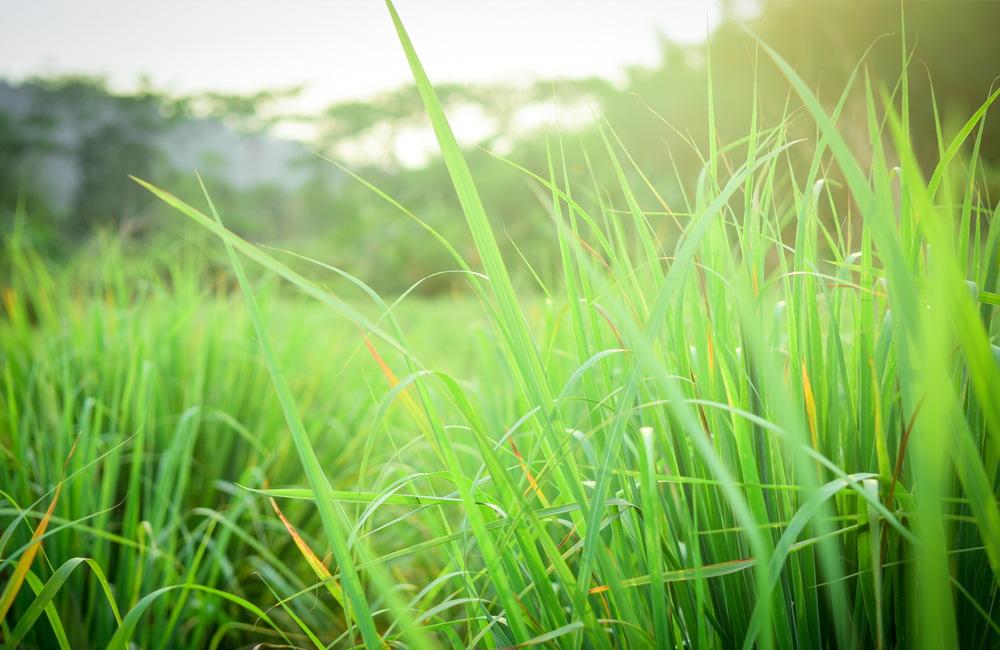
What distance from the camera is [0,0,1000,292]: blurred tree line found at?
2.84 feet

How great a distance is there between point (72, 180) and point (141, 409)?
38.6 feet

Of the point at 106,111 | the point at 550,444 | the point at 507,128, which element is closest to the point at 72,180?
the point at 106,111

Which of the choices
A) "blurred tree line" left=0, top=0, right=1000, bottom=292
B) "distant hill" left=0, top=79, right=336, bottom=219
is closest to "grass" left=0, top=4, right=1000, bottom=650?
"blurred tree line" left=0, top=0, right=1000, bottom=292

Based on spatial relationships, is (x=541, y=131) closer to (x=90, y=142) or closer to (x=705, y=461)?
(x=705, y=461)

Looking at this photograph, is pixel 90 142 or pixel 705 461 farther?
pixel 90 142

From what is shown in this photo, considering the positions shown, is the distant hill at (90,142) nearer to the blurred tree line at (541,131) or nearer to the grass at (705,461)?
the blurred tree line at (541,131)

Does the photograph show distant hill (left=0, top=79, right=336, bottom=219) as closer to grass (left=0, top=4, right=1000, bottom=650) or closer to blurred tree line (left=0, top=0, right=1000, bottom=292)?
blurred tree line (left=0, top=0, right=1000, bottom=292)

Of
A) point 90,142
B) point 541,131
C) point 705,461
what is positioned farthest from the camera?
point 90,142

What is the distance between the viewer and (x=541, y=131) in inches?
142

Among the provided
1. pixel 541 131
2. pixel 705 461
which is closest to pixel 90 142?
pixel 541 131

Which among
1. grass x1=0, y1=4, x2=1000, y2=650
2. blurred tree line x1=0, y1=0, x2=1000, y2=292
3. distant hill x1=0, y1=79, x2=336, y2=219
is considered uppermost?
distant hill x1=0, y1=79, x2=336, y2=219

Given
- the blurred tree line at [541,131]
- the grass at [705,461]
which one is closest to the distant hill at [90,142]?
the blurred tree line at [541,131]

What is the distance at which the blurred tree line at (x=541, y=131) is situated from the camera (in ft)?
2.84

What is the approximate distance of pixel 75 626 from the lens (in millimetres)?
633
